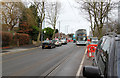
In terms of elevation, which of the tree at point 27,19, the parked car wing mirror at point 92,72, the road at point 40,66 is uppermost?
the tree at point 27,19

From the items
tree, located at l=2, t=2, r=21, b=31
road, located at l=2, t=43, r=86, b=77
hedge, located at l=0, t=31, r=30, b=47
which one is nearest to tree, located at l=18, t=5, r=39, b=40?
tree, located at l=2, t=2, r=21, b=31

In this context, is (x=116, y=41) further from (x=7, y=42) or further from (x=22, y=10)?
(x=22, y=10)

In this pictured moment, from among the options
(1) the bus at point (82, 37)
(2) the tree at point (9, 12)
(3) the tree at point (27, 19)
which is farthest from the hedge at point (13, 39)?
(1) the bus at point (82, 37)

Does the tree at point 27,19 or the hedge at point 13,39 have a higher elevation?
the tree at point 27,19

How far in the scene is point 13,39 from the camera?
25281 millimetres

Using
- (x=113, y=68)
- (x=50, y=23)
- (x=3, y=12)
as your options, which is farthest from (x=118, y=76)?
(x=50, y=23)

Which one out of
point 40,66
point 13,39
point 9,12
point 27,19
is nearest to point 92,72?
point 40,66

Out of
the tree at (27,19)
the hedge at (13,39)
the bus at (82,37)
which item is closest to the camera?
the hedge at (13,39)

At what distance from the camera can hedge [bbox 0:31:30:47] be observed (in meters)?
22.4

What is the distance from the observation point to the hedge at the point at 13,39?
73.5 ft

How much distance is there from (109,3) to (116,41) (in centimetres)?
2409

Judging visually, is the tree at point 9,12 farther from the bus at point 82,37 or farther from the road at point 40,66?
the road at point 40,66

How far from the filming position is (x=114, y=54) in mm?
2150

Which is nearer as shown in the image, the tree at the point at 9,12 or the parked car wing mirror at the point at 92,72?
the parked car wing mirror at the point at 92,72
